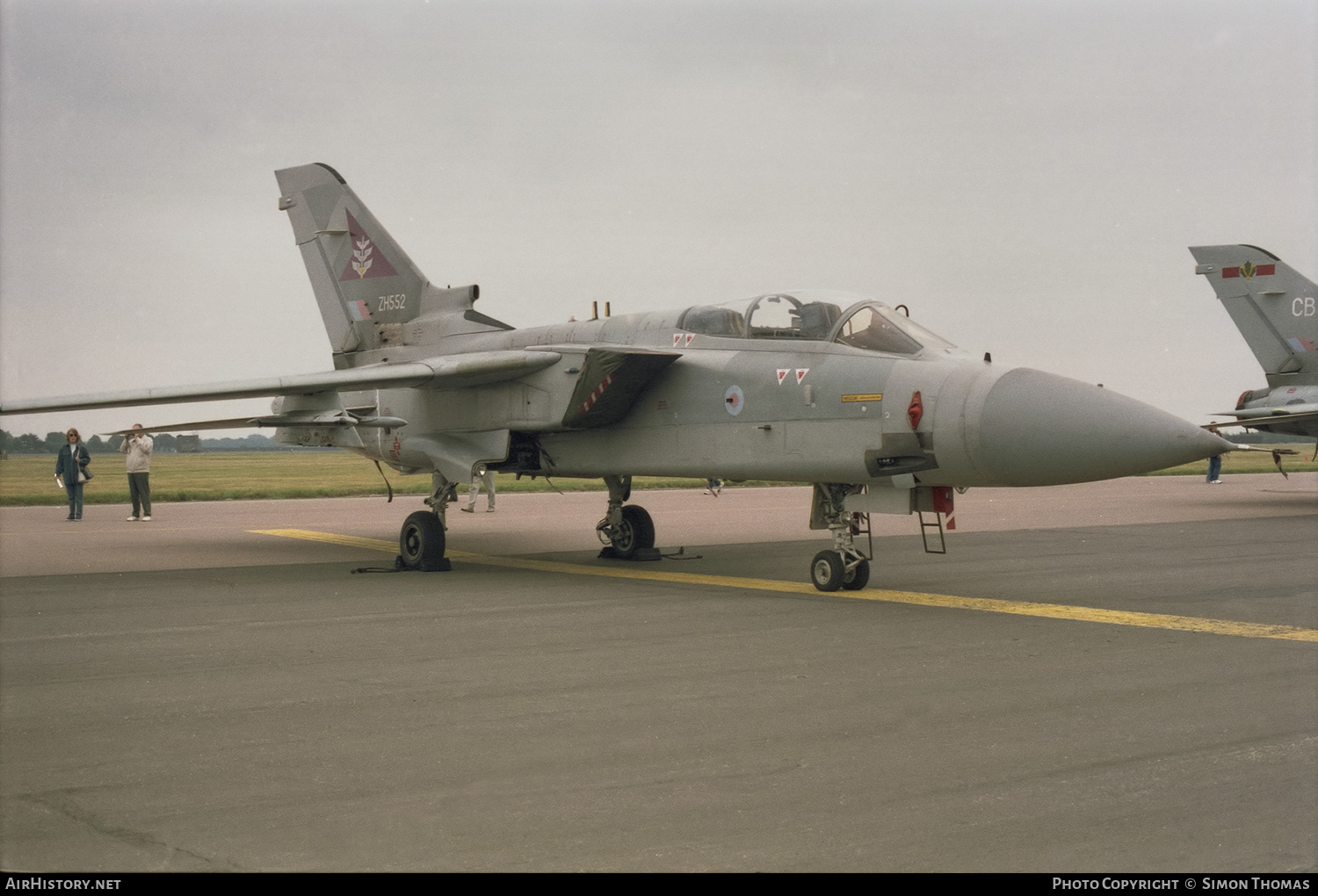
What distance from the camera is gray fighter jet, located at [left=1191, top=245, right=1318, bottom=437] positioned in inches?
953

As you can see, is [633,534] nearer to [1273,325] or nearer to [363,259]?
[363,259]

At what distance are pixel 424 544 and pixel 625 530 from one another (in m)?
2.61

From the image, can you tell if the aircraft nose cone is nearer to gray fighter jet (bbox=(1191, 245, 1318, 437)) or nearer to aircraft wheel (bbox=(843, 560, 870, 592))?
aircraft wheel (bbox=(843, 560, 870, 592))

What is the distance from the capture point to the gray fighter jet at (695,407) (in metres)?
8.86

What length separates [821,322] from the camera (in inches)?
415

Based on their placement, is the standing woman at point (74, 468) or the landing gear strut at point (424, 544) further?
the standing woman at point (74, 468)

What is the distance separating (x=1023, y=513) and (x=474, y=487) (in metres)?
12.8

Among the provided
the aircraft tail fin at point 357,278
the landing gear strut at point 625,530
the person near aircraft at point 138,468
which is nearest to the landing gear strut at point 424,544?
the landing gear strut at point 625,530

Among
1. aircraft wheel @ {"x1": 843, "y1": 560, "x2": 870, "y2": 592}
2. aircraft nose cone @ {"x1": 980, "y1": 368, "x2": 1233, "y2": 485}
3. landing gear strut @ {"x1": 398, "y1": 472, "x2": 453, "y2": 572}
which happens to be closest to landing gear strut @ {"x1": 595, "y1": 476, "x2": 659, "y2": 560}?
landing gear strut @ {"x1": 398, "y1": 472, "x2": 453, "y2": 572}

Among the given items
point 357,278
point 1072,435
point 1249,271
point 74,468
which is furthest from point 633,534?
point 1249,271

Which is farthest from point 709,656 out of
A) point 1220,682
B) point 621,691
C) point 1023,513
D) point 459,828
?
point 1023,513

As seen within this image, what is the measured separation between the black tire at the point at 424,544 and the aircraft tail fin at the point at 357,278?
3313 mm

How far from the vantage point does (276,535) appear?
17.4m

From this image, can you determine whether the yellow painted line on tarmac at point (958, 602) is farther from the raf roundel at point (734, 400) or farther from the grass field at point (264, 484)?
the grass field at point (264, 484)
